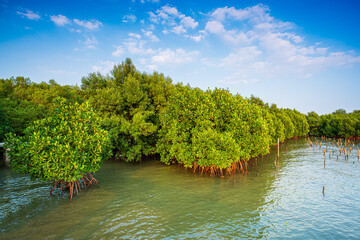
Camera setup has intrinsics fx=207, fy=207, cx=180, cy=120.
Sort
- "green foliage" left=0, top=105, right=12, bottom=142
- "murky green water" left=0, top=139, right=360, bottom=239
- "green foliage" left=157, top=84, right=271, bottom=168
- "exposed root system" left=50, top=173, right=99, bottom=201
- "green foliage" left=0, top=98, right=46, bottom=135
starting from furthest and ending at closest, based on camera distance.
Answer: "green foliage" left=0, top=98, right=46, bottom=135 < "green foliage" left=0, top=105, right=12, bottom=142 < "green foliage" left=157, top=84, right=271, bottom=168 < "exposed root system" left=50, top=173, right=99, bottom=201 < "murky green water" left=0, top=139, right=360, bottom=239

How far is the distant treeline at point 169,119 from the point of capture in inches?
981

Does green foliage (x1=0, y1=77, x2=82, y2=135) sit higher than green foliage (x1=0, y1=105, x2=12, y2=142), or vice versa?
green foliage (x1=0, y1=77, x2=82, y2=135)

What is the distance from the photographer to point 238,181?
24984 mm

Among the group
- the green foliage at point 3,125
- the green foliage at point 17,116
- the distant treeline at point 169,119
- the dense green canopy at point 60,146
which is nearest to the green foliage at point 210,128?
the distant treeline at point 169,119

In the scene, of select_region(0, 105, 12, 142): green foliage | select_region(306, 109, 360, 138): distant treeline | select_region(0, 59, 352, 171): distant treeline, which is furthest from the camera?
select_region(306, 109, 360, 138): distant treeline

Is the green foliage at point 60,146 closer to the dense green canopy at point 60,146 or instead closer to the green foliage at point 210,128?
the dense green canopy at point 60,146

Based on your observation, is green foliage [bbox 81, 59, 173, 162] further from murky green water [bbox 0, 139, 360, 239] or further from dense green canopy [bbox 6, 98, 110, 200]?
dense green canopy [bbox 6, 98, 110, 200]

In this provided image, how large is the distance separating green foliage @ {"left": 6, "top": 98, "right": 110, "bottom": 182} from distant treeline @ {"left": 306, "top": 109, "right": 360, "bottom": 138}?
87.7m

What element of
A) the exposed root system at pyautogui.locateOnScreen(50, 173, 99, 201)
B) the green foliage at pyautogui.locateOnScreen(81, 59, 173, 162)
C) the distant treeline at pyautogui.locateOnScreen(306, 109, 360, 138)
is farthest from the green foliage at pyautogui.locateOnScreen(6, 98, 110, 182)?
the distant treeline at pyautogui.locateOnScreen(306, 109, 360, 138)

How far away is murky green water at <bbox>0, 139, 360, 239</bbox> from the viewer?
13.5m

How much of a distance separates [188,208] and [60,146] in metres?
11.3

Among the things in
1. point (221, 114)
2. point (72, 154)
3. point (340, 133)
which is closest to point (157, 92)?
point (221, 114)

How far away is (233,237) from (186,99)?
1888 cm

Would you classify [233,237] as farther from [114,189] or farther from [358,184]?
[358,184]
